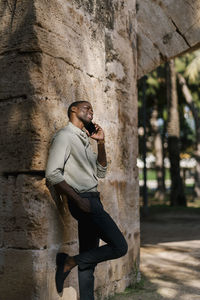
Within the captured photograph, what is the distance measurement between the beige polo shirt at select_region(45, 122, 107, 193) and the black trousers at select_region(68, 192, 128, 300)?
0.31 feet

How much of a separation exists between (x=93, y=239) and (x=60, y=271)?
1.28 feet

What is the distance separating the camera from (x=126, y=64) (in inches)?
177

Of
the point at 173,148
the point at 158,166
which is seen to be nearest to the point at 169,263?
the point at 173,148

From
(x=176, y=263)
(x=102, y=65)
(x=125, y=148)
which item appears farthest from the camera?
(x=176, y=263)

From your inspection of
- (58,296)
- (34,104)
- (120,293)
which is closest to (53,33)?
(34,104)

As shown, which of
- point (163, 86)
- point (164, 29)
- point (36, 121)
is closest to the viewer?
point (36, 121)

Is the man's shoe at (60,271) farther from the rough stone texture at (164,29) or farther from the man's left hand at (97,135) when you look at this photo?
the rough stone texture at (164,29)

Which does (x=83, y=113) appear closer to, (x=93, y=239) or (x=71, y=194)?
(x=71, y=194)

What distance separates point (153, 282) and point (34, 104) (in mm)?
2433

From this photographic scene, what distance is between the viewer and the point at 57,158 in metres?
2.77

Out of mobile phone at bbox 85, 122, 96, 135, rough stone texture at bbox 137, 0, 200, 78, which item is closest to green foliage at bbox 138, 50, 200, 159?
rough stone texture at bbox 137, 0, 200, 78

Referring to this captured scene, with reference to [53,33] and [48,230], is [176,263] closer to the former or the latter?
[48,230]

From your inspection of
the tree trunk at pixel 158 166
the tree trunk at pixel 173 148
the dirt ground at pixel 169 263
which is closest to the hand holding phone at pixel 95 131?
the dirt ground at pixel 169 263

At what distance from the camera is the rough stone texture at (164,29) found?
4.71 m
